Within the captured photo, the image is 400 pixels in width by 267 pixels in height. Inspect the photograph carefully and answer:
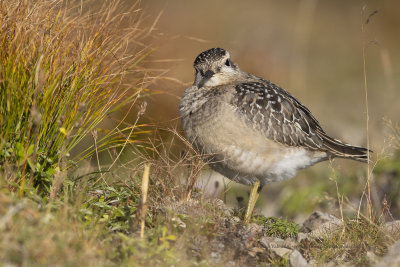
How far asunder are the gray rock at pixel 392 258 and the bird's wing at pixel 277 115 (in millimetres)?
2086

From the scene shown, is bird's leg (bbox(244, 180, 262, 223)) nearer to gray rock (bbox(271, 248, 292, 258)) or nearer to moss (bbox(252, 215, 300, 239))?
moss (bbox(252, 215, 300, 239))

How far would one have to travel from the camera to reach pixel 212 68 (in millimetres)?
7098

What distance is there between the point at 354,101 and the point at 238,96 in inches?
373

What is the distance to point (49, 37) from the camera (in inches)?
224

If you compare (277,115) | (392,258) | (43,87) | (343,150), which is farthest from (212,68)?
(392,258)

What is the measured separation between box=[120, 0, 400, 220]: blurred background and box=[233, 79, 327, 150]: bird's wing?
185cm

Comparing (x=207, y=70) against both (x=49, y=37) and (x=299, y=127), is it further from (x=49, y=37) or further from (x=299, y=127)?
(x=49, y=37)

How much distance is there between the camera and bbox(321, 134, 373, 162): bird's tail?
286 inches

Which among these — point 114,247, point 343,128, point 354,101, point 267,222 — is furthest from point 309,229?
point 354,101

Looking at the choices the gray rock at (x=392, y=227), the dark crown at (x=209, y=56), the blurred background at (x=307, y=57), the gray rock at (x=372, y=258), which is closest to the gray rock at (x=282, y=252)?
the gray rock at (x=372, y=258)

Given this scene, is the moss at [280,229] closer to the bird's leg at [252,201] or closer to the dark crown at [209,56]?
the bird's leg at [252,201]

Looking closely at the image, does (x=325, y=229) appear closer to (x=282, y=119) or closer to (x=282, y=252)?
(x=282, y=252)

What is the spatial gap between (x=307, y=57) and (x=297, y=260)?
13.4m

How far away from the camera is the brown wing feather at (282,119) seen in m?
6.75
